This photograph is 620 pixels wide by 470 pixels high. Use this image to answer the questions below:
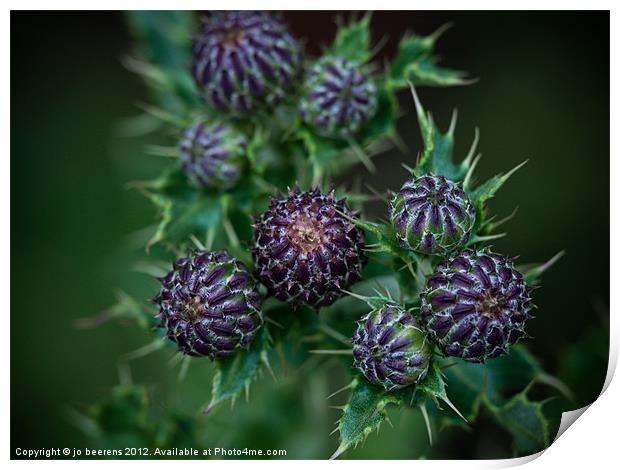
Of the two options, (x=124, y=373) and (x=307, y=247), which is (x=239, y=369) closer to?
(x=307, y=247)

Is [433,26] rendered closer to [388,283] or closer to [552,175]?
[552,175]

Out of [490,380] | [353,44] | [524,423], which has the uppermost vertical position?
[353,44]

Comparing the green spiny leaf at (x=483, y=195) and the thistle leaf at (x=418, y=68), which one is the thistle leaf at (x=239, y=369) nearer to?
the green spiny leaf at (x=483, y=195)

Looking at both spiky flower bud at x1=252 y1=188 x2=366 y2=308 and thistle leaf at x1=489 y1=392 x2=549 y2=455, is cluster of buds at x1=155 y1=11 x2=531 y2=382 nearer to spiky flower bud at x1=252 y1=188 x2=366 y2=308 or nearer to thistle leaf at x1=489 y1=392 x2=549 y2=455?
spiky flower bud at x1=252 y1=188 x2=366 y2=308

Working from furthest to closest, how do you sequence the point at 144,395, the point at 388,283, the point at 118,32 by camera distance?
the point at 118,32
the point at 144,395
the point at 388,283

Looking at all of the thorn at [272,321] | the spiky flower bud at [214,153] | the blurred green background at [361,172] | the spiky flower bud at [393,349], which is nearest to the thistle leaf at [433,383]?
the spiky flower bud at [393,349]

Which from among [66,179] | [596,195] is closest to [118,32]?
[66,179]

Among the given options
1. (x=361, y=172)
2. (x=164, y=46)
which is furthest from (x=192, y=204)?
(x=361, y=172)
